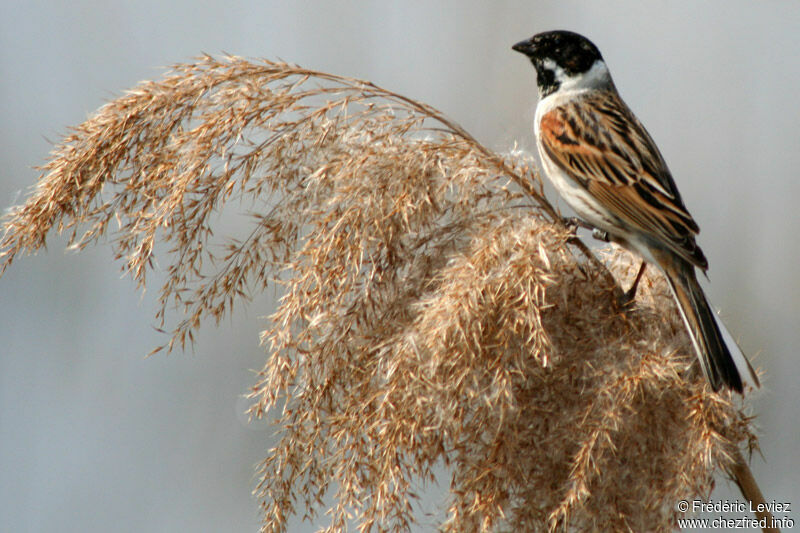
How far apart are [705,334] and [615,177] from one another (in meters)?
0.71

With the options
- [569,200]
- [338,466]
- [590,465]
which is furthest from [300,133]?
[569,200]

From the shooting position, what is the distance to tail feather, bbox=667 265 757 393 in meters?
1.29

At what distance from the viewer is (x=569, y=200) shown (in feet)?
6.70

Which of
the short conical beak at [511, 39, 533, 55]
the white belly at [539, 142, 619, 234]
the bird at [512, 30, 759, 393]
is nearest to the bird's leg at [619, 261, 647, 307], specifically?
the bird at [512, 30, 759, 393]

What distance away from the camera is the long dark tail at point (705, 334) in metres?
1.29

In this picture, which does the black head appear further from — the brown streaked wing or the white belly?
the white belly

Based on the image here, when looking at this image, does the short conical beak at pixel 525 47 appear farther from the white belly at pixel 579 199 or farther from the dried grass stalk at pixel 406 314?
the dried grass stalk at pixel 406 314

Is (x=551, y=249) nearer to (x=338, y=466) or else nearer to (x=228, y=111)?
(x=338, y=466)

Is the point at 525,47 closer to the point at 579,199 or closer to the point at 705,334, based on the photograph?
the point at 579,199

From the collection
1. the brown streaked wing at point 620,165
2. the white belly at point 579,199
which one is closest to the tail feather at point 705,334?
the brown streaked wing at point 620,165

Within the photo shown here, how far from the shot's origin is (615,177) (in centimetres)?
198

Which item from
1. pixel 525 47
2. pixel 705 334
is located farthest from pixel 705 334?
pixel 525 47

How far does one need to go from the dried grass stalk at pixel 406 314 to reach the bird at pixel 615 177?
0.06 meters

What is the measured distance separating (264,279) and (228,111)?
30 cm
